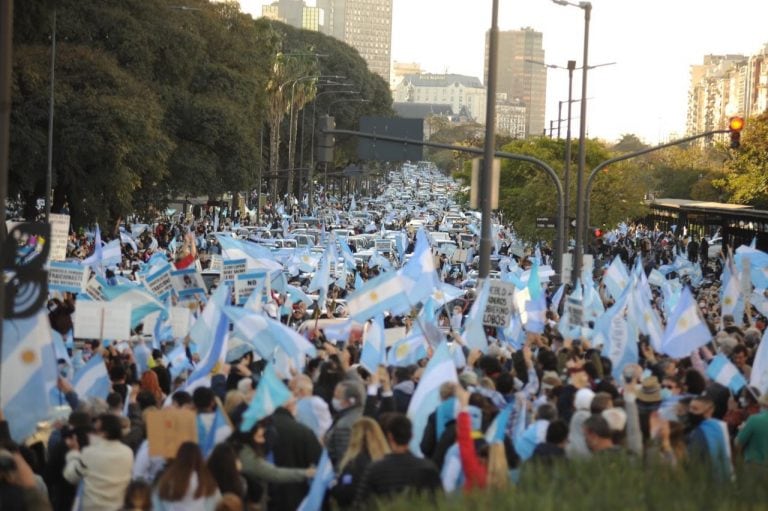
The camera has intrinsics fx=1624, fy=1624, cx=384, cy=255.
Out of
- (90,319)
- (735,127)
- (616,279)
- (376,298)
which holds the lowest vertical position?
(616,279)

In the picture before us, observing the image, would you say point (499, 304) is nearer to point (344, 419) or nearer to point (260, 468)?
point (344, 419)

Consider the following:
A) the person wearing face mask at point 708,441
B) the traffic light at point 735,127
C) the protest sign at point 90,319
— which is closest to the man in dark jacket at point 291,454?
the person wearing face mask at point 708,441

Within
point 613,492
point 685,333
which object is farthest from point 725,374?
point 613,492

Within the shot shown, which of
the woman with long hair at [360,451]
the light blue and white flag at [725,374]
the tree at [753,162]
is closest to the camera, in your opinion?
the woman with long hair at [360,451]

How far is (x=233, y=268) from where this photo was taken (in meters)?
22.2

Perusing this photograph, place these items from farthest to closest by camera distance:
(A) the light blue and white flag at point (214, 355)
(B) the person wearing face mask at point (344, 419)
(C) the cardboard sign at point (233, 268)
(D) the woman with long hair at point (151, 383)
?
(C) the cardboard sign at point (233, 268), (D) the woman with long hair at point (151, 383), (A) the light blue and white flag at point (214, 355), (B) the person wearing face mask at point (344, 419)

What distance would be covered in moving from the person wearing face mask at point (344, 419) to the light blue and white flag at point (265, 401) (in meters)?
0.48

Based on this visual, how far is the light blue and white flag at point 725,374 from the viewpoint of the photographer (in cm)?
1381

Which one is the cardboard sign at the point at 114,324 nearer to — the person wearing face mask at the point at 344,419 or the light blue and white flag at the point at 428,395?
the light blue and white flag at the point at 428,395

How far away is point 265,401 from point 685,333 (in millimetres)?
6702

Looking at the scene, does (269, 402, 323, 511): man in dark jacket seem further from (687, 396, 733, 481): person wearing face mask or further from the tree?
the tree

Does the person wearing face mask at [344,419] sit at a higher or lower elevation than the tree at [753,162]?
lower

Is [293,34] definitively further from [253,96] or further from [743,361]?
[743,361]

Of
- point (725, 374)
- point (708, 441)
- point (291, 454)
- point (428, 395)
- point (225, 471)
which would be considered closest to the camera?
point (225, 471)
